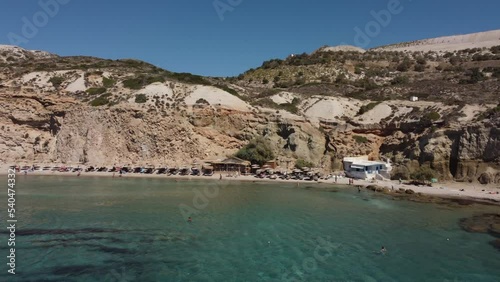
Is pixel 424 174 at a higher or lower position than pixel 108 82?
lower

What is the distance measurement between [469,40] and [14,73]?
387 ft

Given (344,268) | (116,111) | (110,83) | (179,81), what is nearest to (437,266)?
(344,268)

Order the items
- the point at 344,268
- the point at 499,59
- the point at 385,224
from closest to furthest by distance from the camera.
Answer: the point at 344,268 → the point at 385,224 → the point at 499,59

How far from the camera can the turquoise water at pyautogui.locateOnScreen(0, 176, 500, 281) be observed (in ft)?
50.0

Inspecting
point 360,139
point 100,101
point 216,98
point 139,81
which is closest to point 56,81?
point 100,101

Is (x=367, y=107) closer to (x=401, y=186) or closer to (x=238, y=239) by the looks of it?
(x=401, y=186)

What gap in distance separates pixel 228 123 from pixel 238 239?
114ft

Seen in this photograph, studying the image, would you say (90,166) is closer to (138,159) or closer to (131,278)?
(138,159)

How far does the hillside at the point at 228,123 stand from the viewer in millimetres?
42812

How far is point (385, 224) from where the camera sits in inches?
938

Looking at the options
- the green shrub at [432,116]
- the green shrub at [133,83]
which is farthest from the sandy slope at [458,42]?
the green shrub at [133,83]

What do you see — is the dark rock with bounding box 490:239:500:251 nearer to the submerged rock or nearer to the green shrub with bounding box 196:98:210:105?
the submerged rock

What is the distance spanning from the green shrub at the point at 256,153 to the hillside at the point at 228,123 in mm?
2121

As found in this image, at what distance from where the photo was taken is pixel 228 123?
53.4 m
